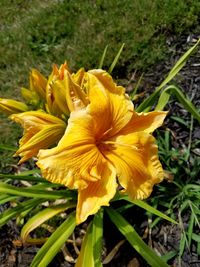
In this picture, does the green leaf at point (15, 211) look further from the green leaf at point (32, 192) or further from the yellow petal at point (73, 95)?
the yellow petal at point (73, 95)

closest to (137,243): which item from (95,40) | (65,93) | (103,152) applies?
(103,152)

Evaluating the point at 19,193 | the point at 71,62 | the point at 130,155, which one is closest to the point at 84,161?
the point at 130,155

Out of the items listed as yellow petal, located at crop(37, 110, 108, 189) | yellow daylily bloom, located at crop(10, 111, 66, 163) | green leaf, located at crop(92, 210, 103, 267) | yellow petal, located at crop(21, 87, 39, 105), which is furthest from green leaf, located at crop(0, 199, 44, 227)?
yellow petal, located at crop(37, 110, 108, 189)

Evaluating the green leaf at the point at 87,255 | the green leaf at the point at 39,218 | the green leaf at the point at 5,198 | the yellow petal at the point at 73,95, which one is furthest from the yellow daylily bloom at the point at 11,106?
the green leaf at the point at 87,255

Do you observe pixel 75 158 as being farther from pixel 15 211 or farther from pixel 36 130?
pixel 15 211

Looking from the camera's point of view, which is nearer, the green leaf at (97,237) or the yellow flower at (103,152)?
the yellow flower at (103,152)

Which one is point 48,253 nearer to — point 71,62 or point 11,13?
point 71,62
